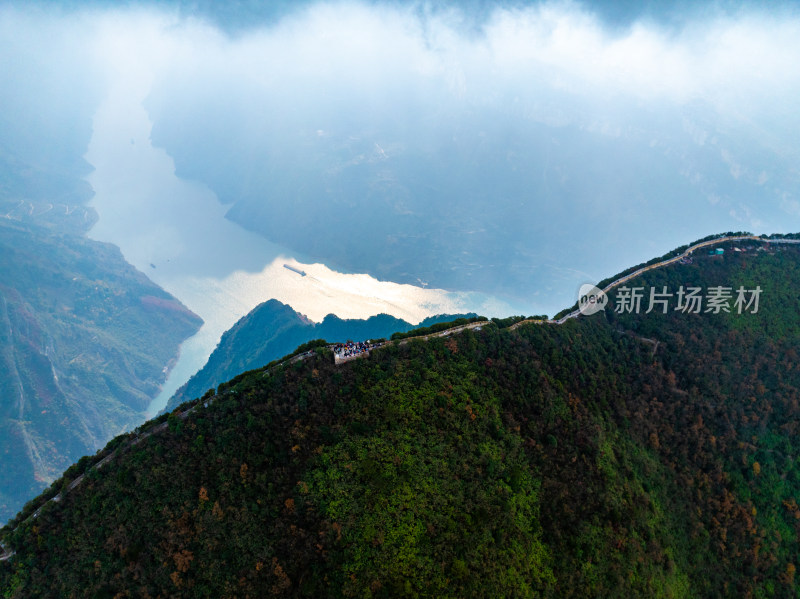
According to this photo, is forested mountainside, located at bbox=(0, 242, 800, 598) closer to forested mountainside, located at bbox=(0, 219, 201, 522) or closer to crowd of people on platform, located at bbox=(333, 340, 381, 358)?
crowd of people on platform, located at bbox=(333, 340, 381, 358)

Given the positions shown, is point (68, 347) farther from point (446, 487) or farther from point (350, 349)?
point (446, 487)

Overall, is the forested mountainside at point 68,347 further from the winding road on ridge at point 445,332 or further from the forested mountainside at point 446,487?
the forested mountainside at point 446,487

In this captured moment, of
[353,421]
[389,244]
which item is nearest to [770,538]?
[353,421]

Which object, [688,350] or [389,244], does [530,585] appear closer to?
[688,350]

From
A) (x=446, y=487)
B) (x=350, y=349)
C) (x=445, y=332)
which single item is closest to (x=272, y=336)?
(x=350, y=349)

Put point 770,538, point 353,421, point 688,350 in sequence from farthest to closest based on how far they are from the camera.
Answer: point 688,350, point 770,538, point 353,421

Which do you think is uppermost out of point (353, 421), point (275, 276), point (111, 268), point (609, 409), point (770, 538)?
point (275, 276)

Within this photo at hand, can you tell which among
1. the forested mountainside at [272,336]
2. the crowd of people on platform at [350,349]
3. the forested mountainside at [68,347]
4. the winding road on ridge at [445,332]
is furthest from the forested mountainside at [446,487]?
the forested mountainside at [68,347]
